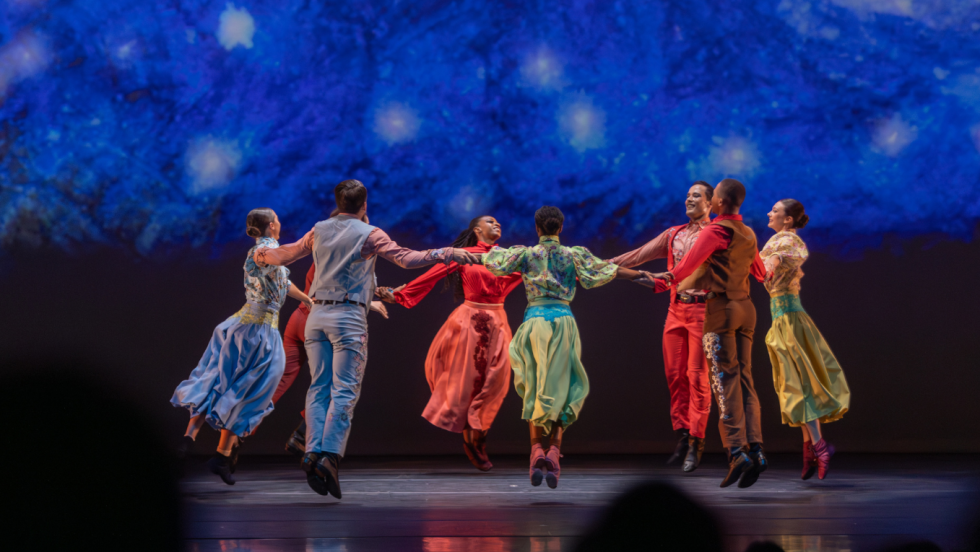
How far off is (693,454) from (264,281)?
249 centimetres

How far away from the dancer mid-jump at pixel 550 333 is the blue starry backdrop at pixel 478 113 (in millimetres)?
1843

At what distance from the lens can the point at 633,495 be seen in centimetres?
329

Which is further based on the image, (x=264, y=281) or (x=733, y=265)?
(x=264, y=281)

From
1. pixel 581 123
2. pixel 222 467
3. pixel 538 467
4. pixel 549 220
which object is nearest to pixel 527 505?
pixel 538 467

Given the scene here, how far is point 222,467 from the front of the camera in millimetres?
3588

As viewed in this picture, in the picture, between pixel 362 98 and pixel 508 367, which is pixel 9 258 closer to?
pixel 362 98

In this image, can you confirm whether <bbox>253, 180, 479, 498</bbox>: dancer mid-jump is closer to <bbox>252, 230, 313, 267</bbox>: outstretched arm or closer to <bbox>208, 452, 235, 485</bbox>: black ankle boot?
<bbox>252, 230, 313, 267</bbox>: outstretched arm

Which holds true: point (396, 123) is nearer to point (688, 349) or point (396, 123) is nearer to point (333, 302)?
point (333, 302)

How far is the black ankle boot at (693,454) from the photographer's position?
3.98 m

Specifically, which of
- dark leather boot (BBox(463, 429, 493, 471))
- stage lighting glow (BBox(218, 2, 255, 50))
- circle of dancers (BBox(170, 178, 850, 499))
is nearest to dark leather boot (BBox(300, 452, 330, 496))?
circle of dancers (BBox(170, 178, 850, 499))

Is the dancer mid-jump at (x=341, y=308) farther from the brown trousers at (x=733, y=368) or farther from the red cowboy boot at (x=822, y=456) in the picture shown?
the red cowboy boot at (x=822, y=456)

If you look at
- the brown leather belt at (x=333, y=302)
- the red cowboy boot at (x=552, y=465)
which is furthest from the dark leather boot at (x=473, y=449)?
the brown leather belt at (x=333, y=302)

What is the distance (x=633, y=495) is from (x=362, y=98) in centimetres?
341

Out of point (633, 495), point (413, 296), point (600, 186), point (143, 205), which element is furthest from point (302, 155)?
point (633, 495)
